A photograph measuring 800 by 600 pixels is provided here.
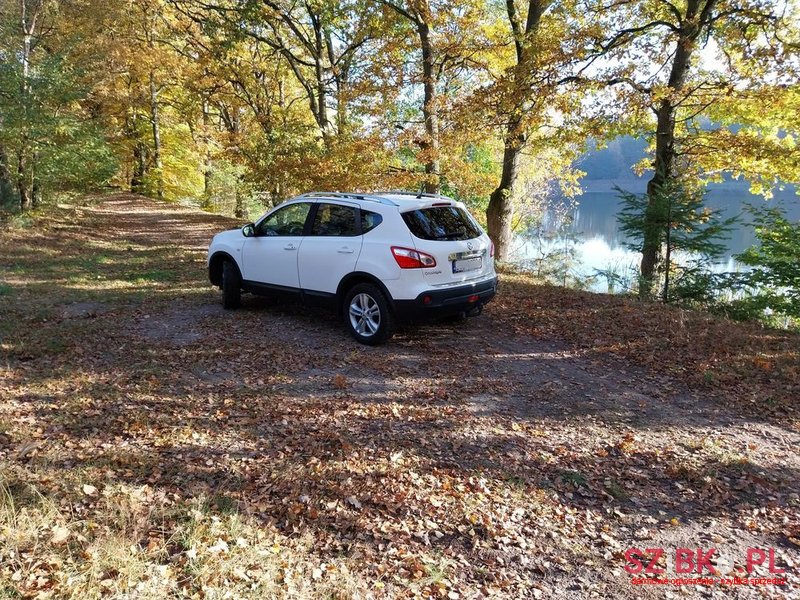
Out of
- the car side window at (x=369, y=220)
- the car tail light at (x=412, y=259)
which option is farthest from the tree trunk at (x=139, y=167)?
the car tail light at (x=412, y=259)

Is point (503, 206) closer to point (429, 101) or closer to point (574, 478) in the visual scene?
point (429, 101)

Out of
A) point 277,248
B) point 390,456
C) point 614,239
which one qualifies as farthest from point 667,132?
point 614,239

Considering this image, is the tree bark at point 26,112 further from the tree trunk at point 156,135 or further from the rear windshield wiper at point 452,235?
the rear windshield wiper at point 452,235

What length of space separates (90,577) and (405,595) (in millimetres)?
1584

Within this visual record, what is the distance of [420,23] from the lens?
13.1 metres

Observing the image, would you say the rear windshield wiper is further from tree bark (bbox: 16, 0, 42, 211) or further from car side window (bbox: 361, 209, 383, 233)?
tree bark (bbox: 16, 0, 42, 211)

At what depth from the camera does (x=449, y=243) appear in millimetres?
6305

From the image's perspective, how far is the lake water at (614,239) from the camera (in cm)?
1074

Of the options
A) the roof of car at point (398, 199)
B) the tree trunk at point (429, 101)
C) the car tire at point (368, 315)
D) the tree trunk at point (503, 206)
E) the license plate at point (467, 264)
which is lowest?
the car tire at point (368, 315)

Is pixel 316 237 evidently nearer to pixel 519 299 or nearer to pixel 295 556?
pixel 519 299

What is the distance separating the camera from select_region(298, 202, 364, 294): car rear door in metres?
6.64

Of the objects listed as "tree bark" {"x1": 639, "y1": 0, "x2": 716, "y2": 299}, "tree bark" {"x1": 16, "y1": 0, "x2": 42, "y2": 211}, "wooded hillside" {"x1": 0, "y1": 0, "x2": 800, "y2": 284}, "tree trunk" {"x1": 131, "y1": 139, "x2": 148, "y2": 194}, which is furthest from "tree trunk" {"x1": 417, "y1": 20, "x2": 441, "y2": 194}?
"tree trunk" {"x1": 131, "y1": 139, "x2": 148, "y2": 194}

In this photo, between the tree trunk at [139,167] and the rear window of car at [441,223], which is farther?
the tree trunk at [139,167]

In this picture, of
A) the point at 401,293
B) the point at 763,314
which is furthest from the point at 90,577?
the point at 763,314
